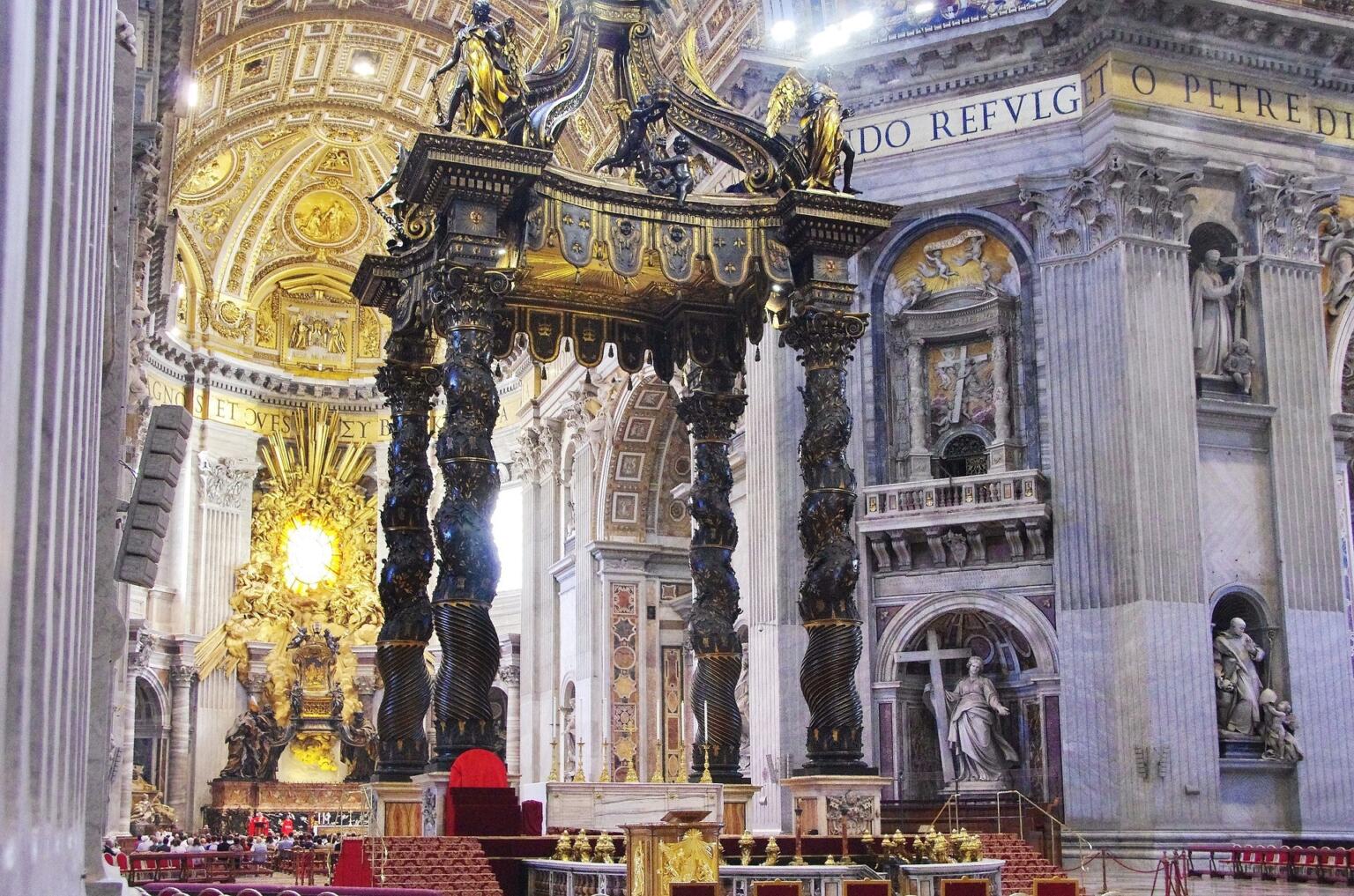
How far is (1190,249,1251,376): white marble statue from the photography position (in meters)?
17.6

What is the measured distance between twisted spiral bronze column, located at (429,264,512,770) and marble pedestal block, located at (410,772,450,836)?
0.10 metres

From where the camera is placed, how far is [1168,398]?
1700 cm

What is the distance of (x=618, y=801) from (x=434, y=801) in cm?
170

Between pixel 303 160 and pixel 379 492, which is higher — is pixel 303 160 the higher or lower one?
the higher one

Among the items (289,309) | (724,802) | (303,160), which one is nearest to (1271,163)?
(724,802)

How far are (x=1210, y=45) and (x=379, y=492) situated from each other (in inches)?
896

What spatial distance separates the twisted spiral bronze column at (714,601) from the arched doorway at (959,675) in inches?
184

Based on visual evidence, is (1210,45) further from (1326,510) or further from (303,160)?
(303,160)

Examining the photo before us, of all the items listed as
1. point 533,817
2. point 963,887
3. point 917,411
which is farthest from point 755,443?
point 963,887

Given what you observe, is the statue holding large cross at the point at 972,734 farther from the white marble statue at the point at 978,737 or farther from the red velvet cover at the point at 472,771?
the red velvet cover at the point at 472,771

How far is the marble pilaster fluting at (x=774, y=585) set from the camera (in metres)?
17.4

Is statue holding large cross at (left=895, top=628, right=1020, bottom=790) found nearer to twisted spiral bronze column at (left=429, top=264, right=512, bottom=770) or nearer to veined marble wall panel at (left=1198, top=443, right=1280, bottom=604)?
veined marble wall panel at (left=1198, top=443, right=1280, bottom=604)

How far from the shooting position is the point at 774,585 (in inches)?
701

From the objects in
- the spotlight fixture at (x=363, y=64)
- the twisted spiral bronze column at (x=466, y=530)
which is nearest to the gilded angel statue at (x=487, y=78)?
the twisted spiral bronze column at (x=466, y=530)
